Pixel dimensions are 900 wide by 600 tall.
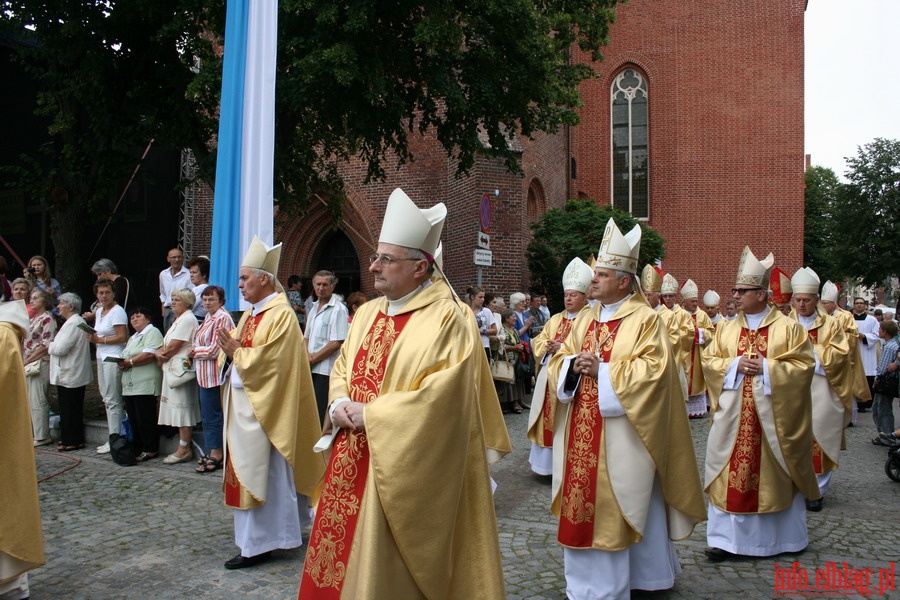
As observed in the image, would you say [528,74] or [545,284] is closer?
[528,74]

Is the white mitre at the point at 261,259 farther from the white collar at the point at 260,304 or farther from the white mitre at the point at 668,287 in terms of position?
the white mitre at the point at 668,287

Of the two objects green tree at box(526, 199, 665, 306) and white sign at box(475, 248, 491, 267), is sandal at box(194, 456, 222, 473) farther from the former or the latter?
green tree at box(526, 199, 665, 306)

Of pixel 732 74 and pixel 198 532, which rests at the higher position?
pixel 732 74

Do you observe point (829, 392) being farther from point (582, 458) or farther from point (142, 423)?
point (142, 423)

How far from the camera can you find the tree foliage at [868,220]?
26.8 metres

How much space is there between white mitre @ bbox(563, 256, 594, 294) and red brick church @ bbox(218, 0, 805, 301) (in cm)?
1315

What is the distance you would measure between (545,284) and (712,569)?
509 inches

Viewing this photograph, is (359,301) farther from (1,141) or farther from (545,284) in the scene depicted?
(1,141)

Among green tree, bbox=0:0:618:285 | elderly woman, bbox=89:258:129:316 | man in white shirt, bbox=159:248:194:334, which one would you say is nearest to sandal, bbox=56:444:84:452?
elderly woman, bbox=89:258:129:316

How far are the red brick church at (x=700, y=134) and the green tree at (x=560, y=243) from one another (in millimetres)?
3307

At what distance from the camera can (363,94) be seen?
32.9 ft

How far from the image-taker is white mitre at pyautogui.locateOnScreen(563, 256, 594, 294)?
830cm

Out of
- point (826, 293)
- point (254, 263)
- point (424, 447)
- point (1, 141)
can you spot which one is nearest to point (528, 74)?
point (826, 293)

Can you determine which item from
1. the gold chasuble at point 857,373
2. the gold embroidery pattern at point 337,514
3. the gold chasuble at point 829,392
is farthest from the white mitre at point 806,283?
the gold embroidery pattern at point 337,514
